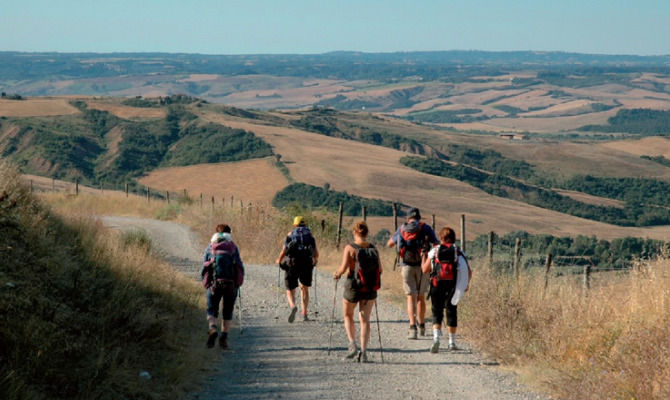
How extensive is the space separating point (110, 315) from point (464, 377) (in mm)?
4017

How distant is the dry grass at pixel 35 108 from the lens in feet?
324

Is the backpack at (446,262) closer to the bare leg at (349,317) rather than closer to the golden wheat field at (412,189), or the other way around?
the bare leg at (349,317)

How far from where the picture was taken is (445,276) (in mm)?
10523

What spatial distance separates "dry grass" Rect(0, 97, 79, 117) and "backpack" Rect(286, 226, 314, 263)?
302ft

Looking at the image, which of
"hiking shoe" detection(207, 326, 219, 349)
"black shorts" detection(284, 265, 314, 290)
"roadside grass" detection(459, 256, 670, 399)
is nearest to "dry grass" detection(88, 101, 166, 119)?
"black shorts" detection(284, 265, 314, 290)

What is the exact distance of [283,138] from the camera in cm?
9856

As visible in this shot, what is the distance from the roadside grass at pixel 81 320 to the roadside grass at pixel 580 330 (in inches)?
151

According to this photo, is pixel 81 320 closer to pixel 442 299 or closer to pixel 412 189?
pixel 442 299

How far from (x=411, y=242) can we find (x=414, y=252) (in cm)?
15

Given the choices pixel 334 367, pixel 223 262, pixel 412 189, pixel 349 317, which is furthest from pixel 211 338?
pixel 412 189

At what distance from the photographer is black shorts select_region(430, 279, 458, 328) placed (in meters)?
10.5

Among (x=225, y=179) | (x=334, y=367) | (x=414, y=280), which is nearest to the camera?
(x=334, y=367)

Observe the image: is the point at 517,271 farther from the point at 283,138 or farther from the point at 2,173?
the point at 283,138

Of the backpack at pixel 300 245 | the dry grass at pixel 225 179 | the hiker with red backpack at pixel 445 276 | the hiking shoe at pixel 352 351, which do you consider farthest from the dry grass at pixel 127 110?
the hiking shoe at pixel 352 351
